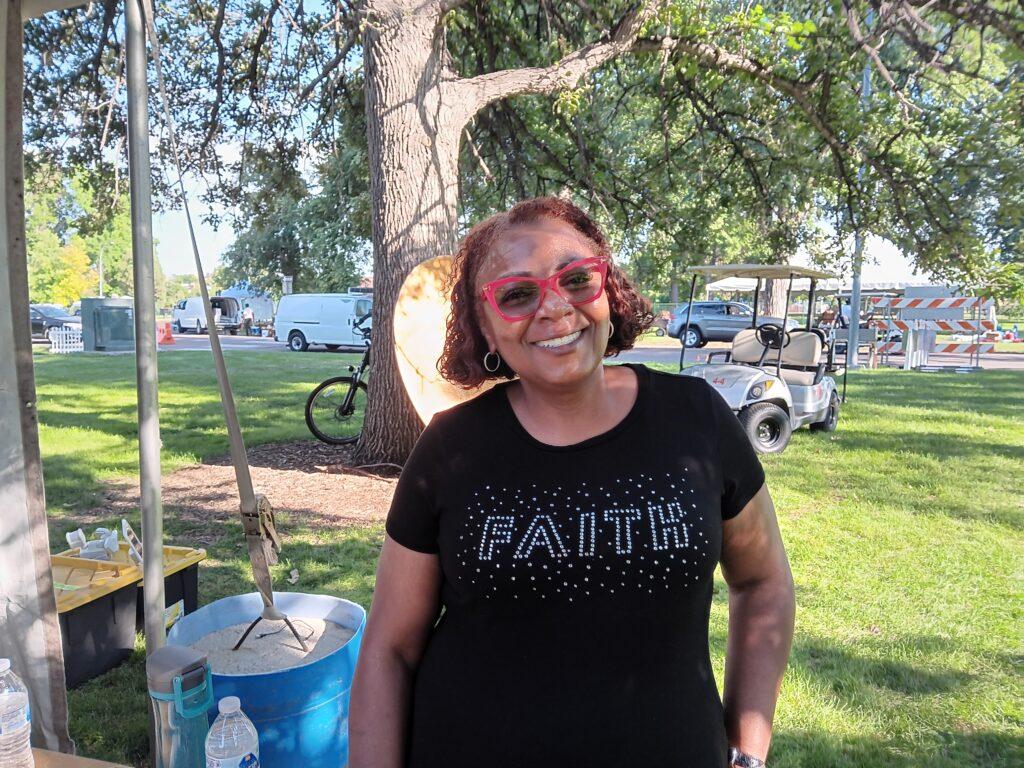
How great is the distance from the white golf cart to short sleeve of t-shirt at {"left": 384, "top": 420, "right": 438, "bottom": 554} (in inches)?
250

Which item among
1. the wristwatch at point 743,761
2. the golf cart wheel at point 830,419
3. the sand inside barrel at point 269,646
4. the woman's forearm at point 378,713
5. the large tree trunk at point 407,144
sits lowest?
the golf cart wheel at point 830,419

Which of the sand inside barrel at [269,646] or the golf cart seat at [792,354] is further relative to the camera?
the golf cart seat at [792,354]

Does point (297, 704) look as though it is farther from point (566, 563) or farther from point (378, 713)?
point (566, 563)

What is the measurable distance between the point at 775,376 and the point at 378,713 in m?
8.07

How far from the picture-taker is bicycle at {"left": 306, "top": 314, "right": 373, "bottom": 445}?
839cm

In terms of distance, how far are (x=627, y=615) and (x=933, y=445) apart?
9090mm

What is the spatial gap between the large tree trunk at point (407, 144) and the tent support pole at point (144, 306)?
15.2 ft

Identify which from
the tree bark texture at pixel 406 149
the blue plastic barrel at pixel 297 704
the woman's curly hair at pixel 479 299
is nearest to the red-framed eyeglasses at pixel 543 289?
the woman's curly hair at pixel 479 299

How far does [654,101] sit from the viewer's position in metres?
11.9

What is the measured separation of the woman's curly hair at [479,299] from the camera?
1.62m

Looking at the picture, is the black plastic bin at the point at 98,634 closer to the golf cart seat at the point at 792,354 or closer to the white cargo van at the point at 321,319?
the golf cart seat at the point at 792,354

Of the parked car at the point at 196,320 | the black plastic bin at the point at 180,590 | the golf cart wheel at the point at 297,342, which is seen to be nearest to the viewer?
the black plastic bin at the point at 180,590

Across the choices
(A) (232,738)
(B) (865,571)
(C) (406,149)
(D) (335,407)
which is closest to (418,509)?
(A) (232,738)

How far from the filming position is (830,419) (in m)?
10.1
